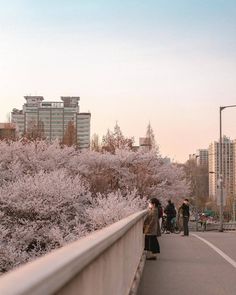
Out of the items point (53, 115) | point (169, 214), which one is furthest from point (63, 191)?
point (53, 115)

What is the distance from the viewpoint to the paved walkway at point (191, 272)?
34.0ft

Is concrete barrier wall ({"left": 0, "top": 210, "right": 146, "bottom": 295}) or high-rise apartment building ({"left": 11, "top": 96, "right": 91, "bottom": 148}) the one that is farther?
high-rise apartment building ({"left": 11, "top": 96, "right": 91, "bottom": 148})

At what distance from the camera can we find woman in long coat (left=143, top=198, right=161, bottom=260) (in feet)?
49.1

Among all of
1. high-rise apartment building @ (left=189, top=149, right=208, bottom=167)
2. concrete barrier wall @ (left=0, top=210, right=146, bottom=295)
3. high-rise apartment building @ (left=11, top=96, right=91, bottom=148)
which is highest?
high-rise apartment building @ (left=11, top=96, right=91, bottom=148)

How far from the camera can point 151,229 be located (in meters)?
15.1

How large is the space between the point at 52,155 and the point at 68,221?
13.4m

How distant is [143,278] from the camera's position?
464 inches

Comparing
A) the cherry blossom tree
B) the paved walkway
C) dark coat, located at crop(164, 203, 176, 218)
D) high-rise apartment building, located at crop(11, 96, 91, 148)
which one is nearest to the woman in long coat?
the paved walkway

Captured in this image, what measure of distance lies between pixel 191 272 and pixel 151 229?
8.18ft

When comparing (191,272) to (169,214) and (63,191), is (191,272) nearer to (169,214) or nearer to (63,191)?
(169,214)

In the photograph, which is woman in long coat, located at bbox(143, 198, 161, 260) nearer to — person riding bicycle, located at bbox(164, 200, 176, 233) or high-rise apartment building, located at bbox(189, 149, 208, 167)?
person riding bicycle, located at bbox(164, 200, 176, 233)

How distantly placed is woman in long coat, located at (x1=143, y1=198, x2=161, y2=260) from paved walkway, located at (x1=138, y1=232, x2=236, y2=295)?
0.29m

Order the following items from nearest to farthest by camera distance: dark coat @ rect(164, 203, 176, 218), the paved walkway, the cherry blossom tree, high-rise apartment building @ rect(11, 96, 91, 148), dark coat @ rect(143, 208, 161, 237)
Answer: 1. the paved walkway
2. dark coat @ rect(143, 208, 161, 237)
3. dark coat @ rect(164, 203, 176, 218)
4. the cherry blossom tree
5. high-rise apartment building @ rect(11, 96, 91, 148)

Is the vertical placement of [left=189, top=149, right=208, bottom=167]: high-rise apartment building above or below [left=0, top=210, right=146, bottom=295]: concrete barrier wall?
above
